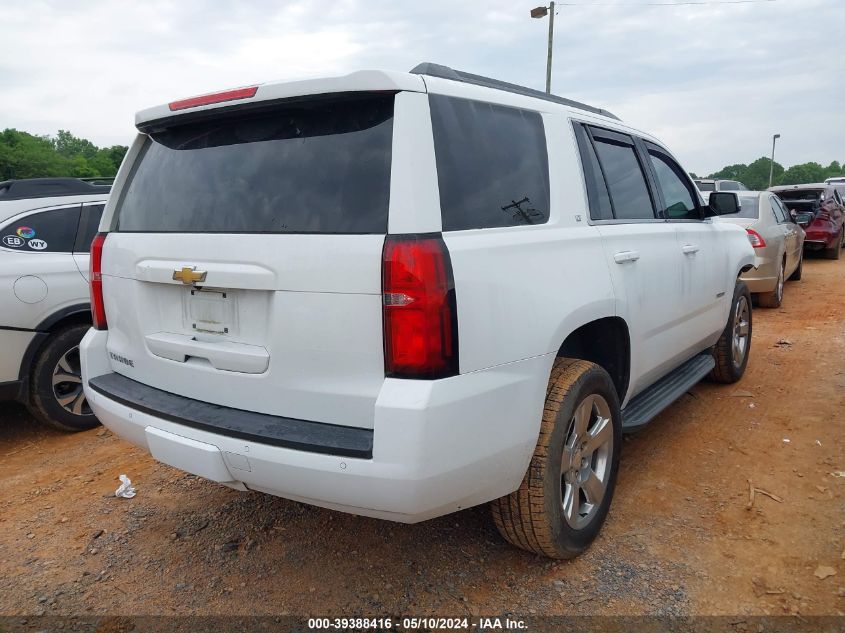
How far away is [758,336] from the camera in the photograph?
23.1 feet

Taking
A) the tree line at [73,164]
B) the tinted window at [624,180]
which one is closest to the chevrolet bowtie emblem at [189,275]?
the tinted window at [624,180]

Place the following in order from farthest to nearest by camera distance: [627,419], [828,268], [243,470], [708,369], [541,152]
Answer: [828,268] < [708,369] < [627,419] < [541,152] < [243,470]

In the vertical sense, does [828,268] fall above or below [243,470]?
below

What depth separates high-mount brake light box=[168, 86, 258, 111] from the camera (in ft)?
7.47

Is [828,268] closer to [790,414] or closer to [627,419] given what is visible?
[790,414]

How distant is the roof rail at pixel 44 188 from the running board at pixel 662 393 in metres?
4.24

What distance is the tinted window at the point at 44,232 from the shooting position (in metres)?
4.23

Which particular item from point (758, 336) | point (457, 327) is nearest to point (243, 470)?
point (457, 327)

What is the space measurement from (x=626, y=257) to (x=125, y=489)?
293 centimetres

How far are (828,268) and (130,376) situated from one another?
13.8 m

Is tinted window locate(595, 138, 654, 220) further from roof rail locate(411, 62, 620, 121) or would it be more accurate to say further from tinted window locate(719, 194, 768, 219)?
tinted window locate(719, 194, 768, 219)

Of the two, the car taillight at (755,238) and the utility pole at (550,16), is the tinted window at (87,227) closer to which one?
the car taillight at (755,238)

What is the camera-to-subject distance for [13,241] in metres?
4.21

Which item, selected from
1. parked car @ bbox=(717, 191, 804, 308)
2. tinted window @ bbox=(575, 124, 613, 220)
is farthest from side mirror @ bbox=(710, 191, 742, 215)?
parked car @ bbox=(717, 191, 804, 308)
